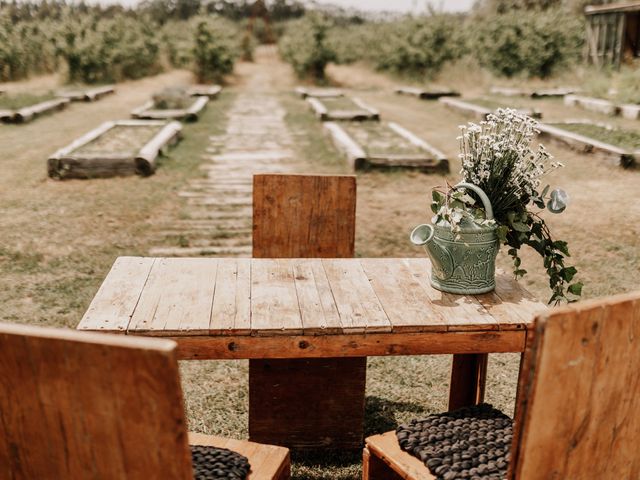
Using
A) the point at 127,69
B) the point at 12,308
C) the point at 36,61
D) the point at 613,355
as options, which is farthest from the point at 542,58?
the point at 613,355

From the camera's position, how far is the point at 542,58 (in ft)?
67.0

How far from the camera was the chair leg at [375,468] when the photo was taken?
7.07 ft

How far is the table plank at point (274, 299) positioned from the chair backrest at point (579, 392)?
0.90 meters

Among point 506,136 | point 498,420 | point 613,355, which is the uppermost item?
point 506,136

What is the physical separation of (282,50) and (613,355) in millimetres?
25916

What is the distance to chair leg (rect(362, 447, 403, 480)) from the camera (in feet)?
7.07

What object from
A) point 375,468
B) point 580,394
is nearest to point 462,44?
point 375,468

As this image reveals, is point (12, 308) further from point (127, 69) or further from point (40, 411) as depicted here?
point (127, 69)

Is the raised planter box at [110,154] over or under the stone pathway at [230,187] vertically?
over

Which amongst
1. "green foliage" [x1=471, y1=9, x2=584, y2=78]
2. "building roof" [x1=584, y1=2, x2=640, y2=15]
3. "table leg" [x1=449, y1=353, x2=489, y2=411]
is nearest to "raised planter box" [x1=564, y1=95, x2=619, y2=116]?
"building roof" [x1=584, y1=2, x2=640, y2=15]

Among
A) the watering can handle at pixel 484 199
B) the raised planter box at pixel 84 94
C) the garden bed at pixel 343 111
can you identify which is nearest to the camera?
the watering can handle at pixel 484 199

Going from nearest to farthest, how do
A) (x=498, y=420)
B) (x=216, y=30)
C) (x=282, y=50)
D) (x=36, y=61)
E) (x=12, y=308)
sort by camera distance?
(x=498, y=420) < (x=12, y=308) < (x=36, y=61) < (x=216, y=30) < (x=282, y=50)

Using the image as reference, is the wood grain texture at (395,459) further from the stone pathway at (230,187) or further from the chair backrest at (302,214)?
the stone pathway at (230,187)

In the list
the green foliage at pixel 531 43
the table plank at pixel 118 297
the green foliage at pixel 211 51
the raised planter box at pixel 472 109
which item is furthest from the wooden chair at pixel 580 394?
the green foliage at pixel 211 51
